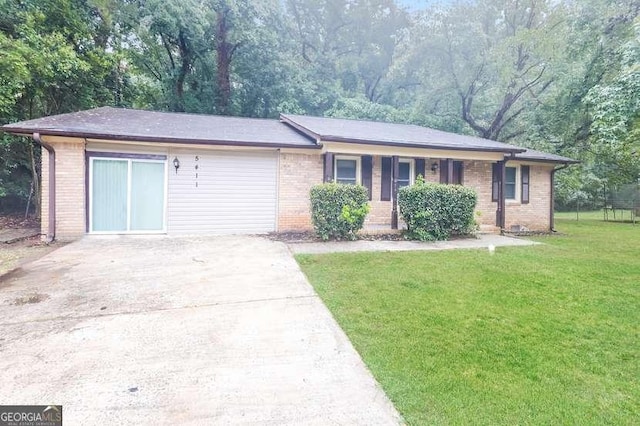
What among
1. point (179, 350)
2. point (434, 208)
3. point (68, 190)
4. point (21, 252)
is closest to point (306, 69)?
point (434, 208)

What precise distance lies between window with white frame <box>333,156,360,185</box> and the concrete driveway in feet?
18.7

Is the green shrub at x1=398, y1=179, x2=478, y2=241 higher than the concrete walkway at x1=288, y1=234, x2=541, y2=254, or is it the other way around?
the green shrub at x1=398, y1=179, x2=478, y2=241

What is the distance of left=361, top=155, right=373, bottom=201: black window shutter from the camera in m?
10.6

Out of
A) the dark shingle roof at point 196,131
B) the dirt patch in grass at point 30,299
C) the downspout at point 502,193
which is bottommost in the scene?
the dirt patch in grass at point 30,299

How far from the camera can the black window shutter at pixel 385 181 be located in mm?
10852

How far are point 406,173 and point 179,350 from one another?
9.60 metres

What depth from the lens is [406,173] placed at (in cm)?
1117

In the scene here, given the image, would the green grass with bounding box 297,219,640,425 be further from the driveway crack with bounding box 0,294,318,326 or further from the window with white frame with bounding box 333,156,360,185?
the window with white frame with bounding box 333,156,360,185

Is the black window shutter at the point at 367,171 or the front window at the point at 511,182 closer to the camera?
the black window shutter at the point at 367,171

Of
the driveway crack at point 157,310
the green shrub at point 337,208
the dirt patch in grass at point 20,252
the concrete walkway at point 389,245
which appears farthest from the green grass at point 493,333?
the dirt patch in grass at point 20,252

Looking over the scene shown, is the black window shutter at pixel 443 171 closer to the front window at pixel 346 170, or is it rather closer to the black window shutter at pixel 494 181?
the black window shutter at pixel 494 181

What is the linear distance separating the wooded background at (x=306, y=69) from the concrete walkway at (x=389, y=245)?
7850 millimetres

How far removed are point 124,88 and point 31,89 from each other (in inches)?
189

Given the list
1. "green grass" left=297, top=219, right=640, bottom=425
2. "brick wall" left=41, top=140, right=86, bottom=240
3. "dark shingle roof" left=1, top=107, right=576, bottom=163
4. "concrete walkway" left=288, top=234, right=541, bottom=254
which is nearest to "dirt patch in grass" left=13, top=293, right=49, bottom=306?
"green grass" left=297, top=219, right=640, bottom=425
